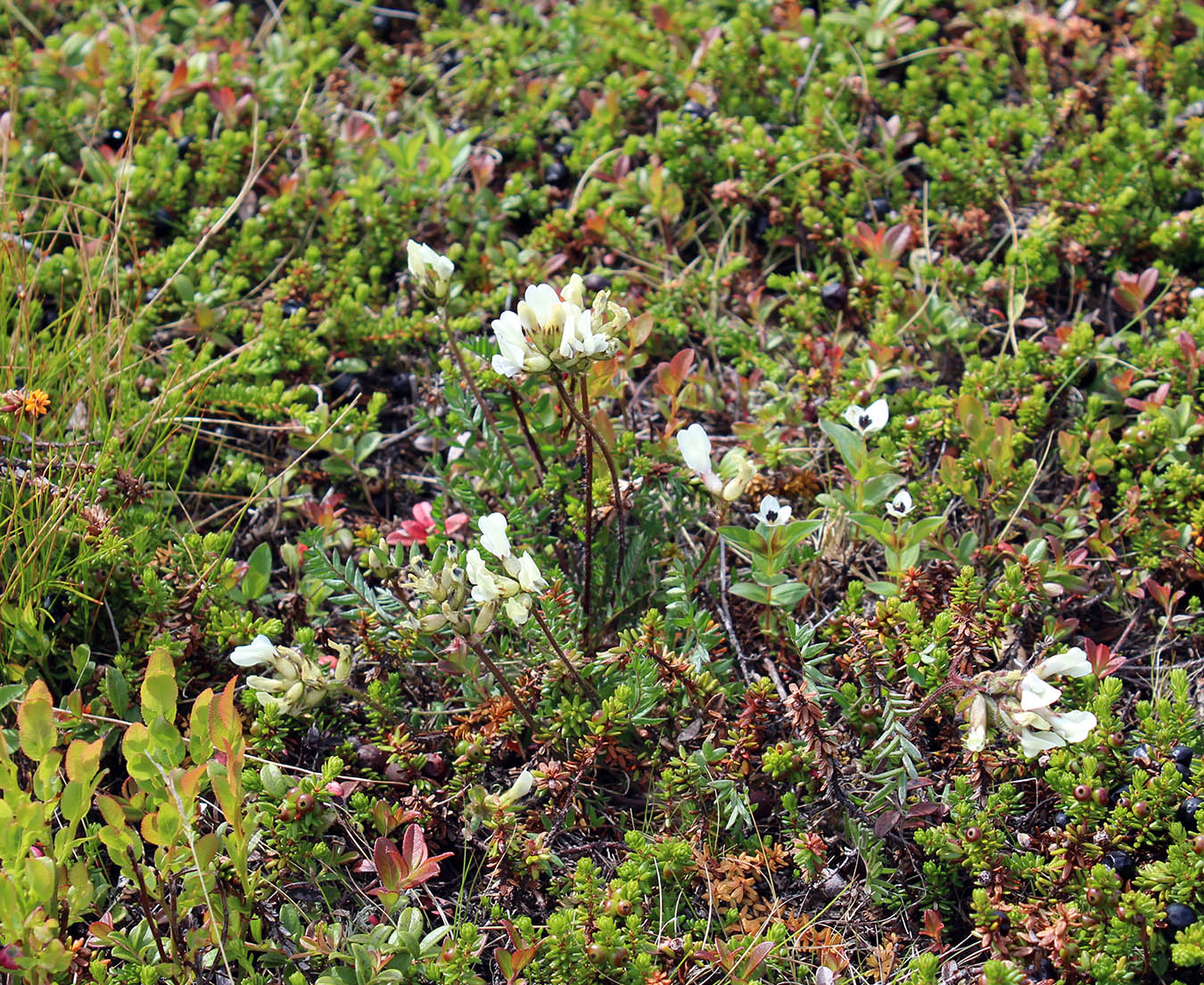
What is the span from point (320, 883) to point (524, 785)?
492 mm

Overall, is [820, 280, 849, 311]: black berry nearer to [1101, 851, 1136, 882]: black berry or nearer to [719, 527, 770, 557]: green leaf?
[719, 527, 770, 557]: green leaf

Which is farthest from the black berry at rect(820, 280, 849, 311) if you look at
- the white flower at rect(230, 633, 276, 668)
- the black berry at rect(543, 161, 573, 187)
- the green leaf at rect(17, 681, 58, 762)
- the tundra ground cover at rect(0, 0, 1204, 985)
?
the green leaf at rect(17, 681, 58, 762)

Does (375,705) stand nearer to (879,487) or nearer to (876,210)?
(879,487)

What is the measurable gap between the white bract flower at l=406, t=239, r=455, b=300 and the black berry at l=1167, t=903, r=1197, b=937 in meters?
1.91

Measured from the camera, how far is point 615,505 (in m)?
2.57

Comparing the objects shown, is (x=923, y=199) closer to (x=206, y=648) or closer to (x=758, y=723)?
(x=758, y=723)

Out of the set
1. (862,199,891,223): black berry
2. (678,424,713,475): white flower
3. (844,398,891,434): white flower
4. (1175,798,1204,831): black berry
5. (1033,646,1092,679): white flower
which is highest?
(678,424,713,475): white flower

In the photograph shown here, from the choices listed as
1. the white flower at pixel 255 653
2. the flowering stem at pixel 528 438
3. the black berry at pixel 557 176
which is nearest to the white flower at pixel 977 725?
the flowering stem at pixel 528 438

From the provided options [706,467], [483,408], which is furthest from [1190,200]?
[483,408]

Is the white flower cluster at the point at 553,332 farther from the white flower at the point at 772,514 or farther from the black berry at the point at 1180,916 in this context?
the black berry at the point at 1180,916

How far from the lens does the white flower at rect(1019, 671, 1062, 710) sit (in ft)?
6.15

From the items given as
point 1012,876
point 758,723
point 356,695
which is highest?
point 356,695

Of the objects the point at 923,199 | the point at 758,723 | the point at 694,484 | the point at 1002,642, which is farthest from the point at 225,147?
the point at 1002,642

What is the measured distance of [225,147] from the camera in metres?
3.67
